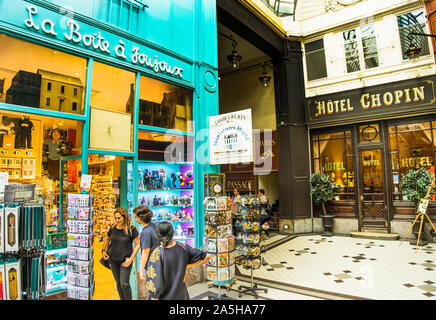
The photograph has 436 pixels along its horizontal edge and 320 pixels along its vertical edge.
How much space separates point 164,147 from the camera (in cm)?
507

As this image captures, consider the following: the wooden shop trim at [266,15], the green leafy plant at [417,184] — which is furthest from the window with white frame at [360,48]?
the green leafy plant at [417,184]

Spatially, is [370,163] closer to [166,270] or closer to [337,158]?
[337,158]

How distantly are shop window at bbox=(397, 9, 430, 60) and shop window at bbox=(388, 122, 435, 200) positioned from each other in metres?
2.24

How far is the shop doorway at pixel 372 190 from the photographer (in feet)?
28.3

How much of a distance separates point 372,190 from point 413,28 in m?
5.24

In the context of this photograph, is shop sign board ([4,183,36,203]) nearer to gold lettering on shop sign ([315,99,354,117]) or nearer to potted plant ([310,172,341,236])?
potted plant ([310,172,341,236])

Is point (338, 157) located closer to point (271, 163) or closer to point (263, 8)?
point (271, 163)

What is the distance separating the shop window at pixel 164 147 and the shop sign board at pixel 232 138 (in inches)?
27.1

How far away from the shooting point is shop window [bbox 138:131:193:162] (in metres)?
4.67

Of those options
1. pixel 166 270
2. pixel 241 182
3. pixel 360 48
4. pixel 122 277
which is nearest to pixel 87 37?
pixel 122 277

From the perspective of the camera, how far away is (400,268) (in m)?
5.29

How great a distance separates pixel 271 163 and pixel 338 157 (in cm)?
242

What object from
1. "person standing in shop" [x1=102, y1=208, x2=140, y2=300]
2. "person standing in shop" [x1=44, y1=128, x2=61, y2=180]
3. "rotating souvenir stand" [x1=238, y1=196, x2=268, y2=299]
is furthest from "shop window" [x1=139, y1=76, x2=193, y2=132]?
"rotating souvenir stand" [x1=238, y1=196, x2=268, y2=299]

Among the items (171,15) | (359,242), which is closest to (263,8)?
(171,15)
